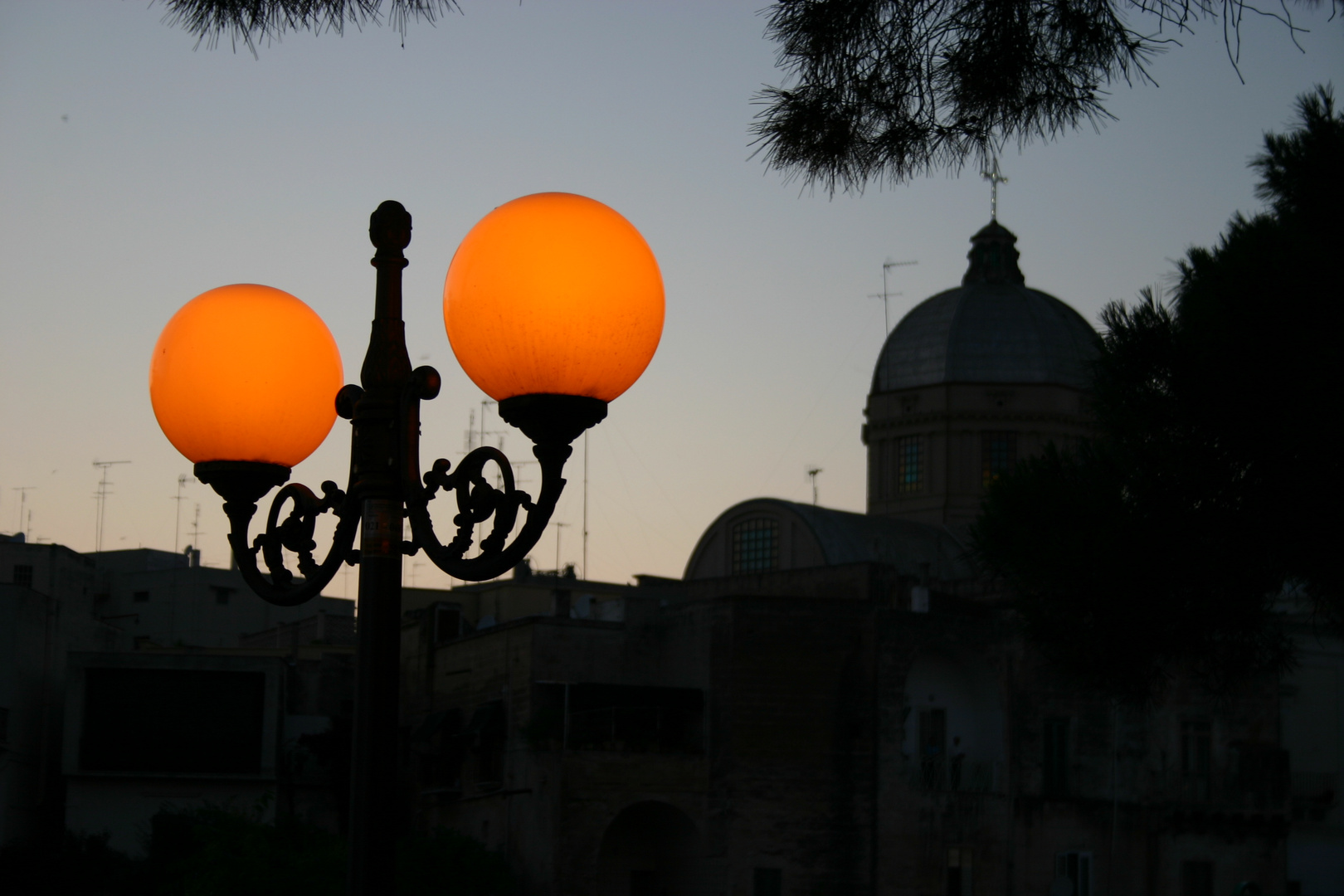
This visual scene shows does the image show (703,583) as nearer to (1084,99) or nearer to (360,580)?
(1084,99)


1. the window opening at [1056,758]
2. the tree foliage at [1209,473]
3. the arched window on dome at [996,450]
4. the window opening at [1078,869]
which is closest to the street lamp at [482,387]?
the tree foliage at [1209,473]

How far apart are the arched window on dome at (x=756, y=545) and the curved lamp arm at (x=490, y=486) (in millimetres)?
37732

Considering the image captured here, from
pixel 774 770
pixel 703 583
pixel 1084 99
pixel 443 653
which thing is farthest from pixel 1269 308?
pixel 703 583

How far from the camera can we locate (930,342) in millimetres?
47031

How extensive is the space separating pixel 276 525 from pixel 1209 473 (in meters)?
9.03

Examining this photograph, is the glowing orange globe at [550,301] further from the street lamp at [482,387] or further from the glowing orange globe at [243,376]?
the glowing orange globe at [243,376]

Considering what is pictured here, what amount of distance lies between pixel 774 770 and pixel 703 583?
11559mm

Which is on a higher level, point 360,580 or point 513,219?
point 513,219

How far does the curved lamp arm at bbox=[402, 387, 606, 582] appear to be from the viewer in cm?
401

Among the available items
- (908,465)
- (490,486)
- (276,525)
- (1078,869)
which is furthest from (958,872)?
(490,486)

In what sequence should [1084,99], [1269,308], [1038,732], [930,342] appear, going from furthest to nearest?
[930,342], [1038,732], [1269,308], [1084,99]

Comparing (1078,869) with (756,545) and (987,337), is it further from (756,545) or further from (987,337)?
(987,337)

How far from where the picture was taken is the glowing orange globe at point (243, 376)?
4.56m

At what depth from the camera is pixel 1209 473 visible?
12.3 m
